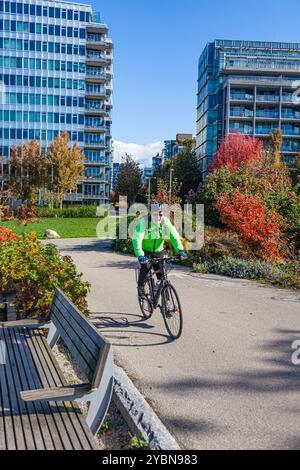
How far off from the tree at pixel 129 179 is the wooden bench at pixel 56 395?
5940 centimetres

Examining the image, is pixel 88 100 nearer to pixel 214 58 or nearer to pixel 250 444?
pixel 214 58

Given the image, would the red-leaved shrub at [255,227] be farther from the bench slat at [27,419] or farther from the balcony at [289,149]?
the balcony at [289,149]

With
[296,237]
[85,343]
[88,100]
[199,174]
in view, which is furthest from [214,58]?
[85,343]

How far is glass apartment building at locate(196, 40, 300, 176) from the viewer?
6862 centimetres

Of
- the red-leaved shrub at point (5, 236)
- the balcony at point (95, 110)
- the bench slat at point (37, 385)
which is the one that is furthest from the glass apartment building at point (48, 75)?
the bench slat at point (37, 385)

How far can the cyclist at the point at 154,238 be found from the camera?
284 inches

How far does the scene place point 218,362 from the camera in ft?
18.5

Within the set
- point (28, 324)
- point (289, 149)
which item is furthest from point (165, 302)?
point (289, 149)

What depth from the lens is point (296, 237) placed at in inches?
563

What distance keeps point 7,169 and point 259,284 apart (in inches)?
1866

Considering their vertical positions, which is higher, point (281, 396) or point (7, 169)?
point (7, 169)

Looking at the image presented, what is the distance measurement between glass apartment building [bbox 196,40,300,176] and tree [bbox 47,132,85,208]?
813 inches

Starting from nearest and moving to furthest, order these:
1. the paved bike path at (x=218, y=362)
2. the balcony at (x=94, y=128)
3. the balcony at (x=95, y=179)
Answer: the paved bike path at (x=218, y=362), the balcony at (x=94, y=128), the balcony at (x=95, y=179)

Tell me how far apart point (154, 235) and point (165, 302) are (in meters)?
1.11
